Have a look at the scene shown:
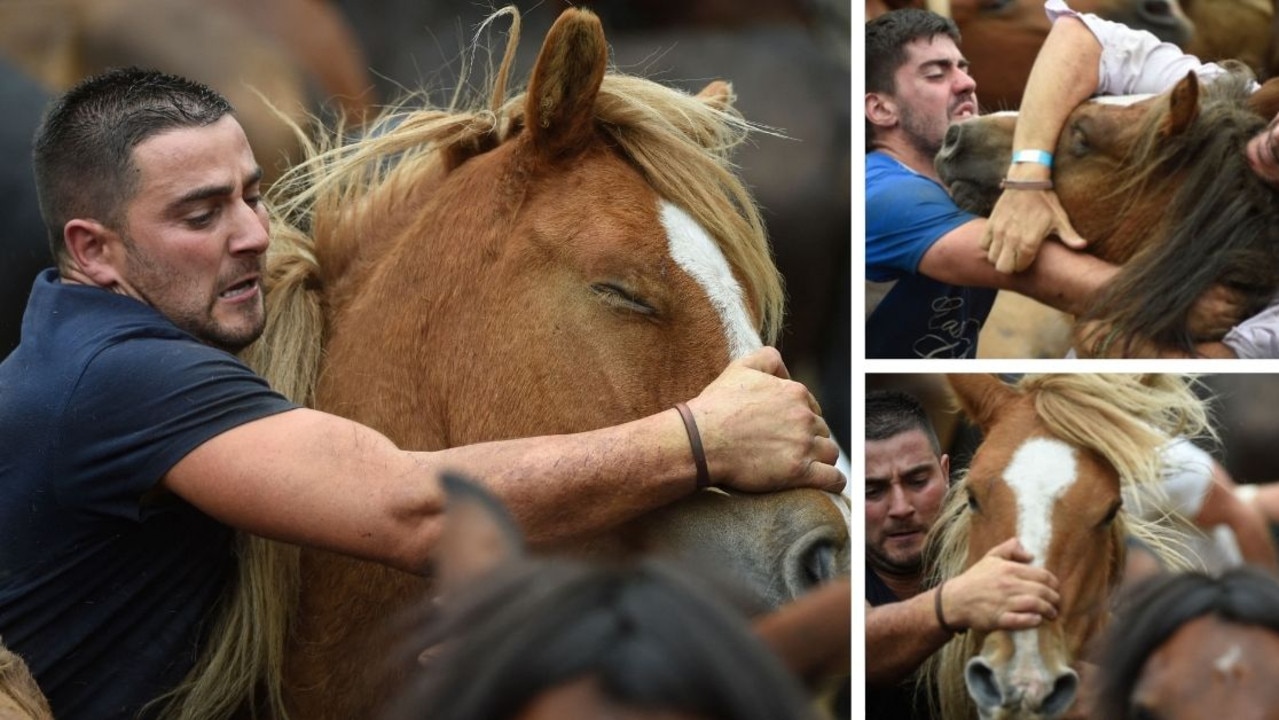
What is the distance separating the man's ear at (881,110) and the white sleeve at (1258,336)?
2.77ft

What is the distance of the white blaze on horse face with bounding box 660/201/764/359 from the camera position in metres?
2.51

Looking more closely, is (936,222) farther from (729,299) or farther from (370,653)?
(370,653)

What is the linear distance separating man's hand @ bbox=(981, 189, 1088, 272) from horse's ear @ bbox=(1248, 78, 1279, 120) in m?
0.44

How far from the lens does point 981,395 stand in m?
3.32

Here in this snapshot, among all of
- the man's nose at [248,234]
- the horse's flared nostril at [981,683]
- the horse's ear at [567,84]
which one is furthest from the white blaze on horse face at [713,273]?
the horse's flared nostril at [981,683]

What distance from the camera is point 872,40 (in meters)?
3.40

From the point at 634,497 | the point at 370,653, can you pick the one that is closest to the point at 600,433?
the point at 634,497

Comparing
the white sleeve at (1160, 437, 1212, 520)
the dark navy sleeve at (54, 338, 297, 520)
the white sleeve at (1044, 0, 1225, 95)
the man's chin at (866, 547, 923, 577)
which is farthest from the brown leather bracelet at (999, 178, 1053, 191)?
the dark navy sleeve at (54, 338, 297, 520)

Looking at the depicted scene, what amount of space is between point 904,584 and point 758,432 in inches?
44.4

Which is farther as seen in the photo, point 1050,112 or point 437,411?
point 1050,112

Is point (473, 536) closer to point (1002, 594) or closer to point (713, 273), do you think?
point (713, 273)

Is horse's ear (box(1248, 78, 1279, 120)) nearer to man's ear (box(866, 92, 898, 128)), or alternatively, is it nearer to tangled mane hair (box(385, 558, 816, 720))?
man's ear (box(866, 92, 898, 128))

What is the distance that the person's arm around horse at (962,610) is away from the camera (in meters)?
3.19

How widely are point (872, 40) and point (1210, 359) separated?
1.00m
